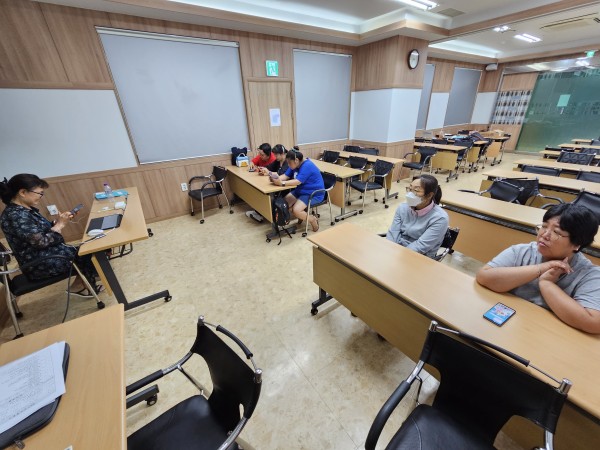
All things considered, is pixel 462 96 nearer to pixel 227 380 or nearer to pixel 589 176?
pixel 589 176

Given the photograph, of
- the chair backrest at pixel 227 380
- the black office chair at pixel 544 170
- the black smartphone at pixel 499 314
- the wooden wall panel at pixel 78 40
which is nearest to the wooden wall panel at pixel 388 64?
the black office chair at pixel 544 170

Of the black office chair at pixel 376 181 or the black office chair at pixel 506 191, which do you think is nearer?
the black office chair at pixel 506 191

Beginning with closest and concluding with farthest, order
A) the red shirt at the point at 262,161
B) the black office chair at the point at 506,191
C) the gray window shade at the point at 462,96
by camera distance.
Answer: the black office chair at the point at 506,191 < the red shirt at the point at 262,161 < the gray window shade at the point at 462,96

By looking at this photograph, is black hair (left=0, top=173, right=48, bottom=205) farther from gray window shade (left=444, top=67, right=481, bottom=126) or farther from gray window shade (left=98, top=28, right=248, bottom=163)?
gray window shade (left=444, top=67, right=481, bottom=126)

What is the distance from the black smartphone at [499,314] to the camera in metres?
1.11

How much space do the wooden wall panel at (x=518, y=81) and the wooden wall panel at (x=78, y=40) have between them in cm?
1114

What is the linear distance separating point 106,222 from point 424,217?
288cm

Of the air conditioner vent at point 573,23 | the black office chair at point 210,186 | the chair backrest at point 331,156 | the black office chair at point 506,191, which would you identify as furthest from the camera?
the chair backrest at point 331,156

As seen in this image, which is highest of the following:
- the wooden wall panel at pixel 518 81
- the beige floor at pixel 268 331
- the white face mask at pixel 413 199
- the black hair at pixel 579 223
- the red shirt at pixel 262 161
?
the wooden wall panel at pixel 518 81

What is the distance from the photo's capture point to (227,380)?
981 mm

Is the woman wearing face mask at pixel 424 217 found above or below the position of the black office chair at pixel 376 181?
above

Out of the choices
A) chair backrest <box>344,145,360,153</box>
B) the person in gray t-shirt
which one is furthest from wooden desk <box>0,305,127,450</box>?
chair backrest <box>344,145,360,153</box>

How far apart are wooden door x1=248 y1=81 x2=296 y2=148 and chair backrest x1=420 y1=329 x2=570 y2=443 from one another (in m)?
4.50

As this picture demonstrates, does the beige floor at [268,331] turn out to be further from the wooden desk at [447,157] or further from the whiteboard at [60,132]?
the wooden desk at [447,157]
